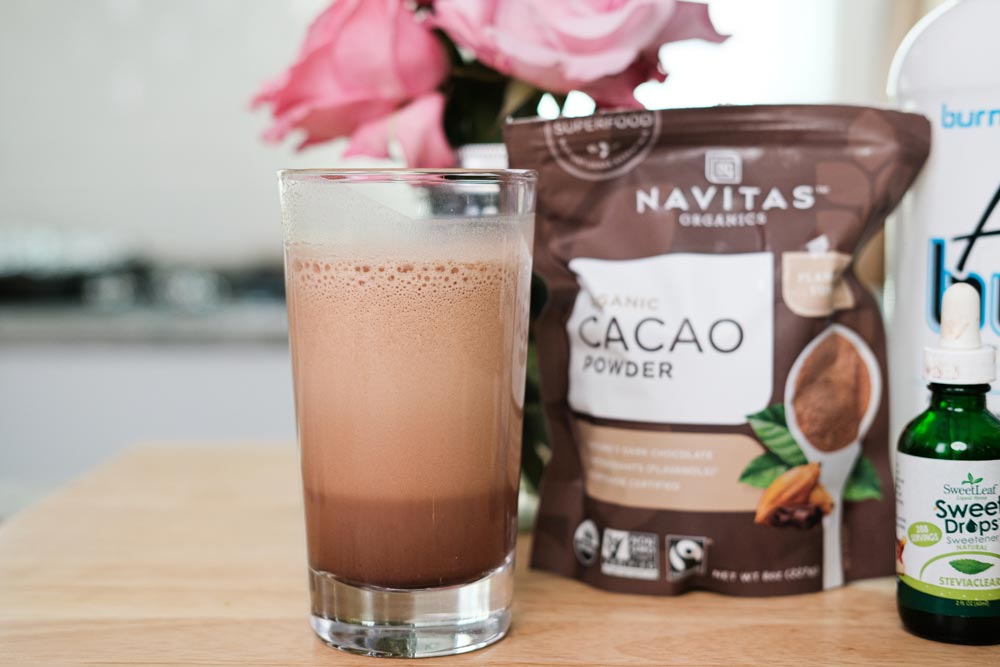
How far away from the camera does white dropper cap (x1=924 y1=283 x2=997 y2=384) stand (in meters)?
0.50

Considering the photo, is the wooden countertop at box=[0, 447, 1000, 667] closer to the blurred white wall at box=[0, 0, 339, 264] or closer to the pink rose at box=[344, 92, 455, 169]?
the pink rose at box=[344, 92, 455, 169]

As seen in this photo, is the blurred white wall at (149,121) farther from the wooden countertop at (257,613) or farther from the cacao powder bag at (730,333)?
the cacao powder bag at (730,333)

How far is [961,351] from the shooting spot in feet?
1.65

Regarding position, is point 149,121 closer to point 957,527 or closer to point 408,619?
point 408,619

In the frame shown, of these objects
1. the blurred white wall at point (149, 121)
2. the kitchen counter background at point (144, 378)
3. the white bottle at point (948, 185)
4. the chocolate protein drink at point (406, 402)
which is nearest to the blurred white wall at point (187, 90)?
the blurred white wall at point (149, 121)

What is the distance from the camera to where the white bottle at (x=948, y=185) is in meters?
0.60

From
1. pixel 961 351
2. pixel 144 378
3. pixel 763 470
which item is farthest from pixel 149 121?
pixel 961 351

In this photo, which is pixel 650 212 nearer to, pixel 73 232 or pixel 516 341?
pixel 516 341

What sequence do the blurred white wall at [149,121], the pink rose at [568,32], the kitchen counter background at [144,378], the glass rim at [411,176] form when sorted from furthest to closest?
1. the blurred white wall at [149,121]
2. the kitchen counter background at [144,378]
3. the pink rose at [568,32]
4. the glass rim at [411,176]

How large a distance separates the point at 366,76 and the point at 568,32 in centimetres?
15

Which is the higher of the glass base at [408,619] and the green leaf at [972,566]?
the green leaf at [972,566]

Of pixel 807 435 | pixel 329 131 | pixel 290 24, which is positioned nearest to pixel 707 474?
pixel 807 435

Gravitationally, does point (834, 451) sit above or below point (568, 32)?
below

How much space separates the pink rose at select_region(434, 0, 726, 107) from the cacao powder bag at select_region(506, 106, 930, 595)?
0.03 m
